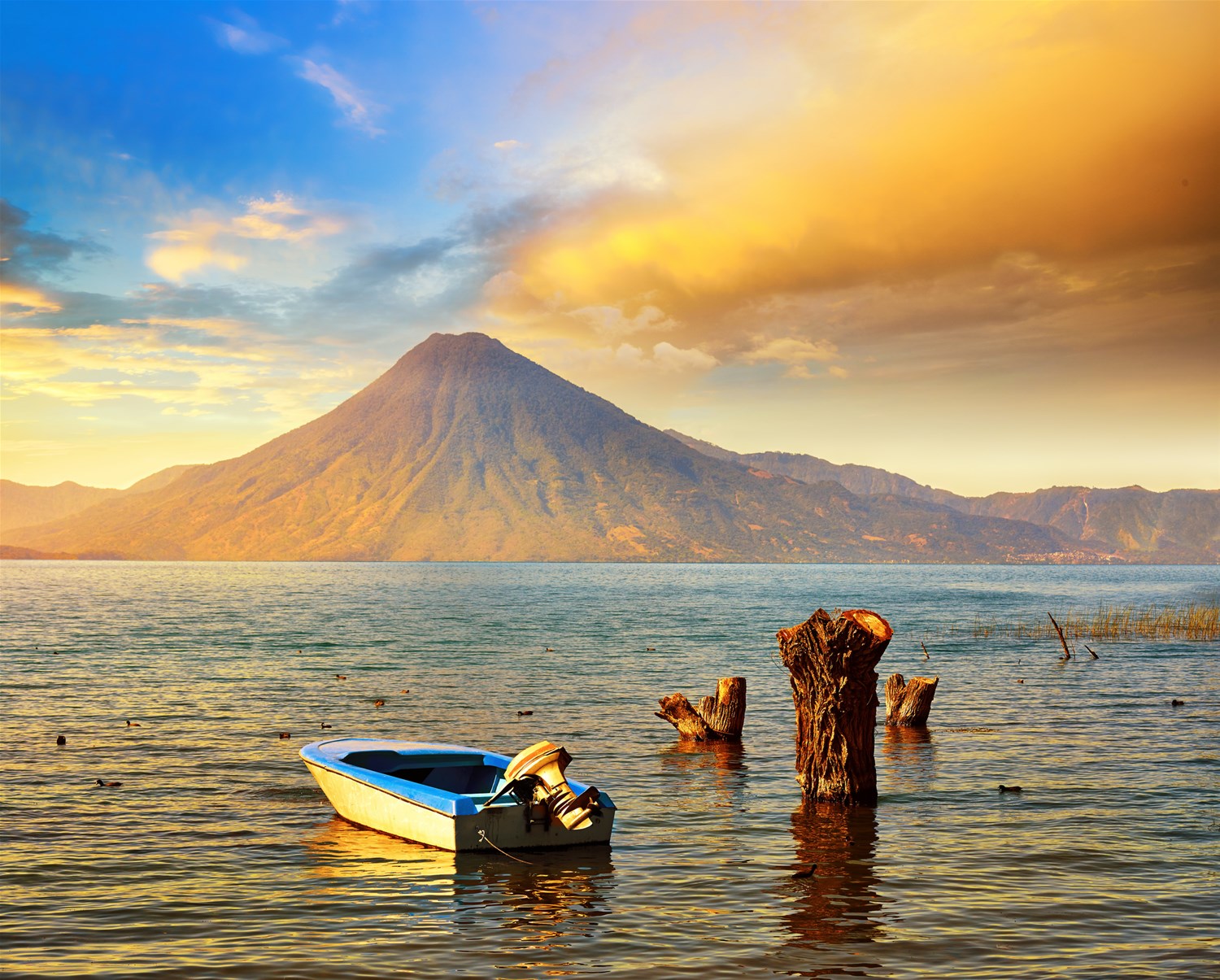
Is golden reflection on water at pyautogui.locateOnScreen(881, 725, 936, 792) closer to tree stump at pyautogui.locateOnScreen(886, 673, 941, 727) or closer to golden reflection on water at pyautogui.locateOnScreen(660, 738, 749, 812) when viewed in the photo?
tree stump at pyautogui.locateOnScreen(886, 673, 941, 727)

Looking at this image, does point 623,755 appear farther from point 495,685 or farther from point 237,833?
point 495,685

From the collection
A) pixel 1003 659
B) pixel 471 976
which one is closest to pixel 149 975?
pixel 471 976

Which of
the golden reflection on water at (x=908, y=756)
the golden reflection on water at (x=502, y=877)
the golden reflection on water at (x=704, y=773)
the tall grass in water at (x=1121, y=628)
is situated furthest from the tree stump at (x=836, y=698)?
the tall grass in water at (x=1121, y=628)

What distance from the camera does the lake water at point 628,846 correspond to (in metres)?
12.5

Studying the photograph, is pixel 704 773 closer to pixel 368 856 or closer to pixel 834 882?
pixel 834 882

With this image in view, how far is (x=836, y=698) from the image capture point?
62.3ft

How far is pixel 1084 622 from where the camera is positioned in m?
82.2

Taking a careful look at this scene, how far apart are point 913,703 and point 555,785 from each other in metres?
17.3

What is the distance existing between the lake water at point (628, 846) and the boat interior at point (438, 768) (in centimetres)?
124

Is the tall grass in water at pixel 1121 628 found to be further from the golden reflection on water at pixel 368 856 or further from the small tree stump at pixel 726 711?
the golden reflection on water at pixel 368 856

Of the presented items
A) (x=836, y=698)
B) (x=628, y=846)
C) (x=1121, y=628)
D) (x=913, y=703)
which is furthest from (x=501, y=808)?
(x=1121, y=628)

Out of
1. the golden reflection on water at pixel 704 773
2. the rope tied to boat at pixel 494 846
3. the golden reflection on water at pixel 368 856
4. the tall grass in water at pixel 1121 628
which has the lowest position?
the tall grass in water at pixel 1121 628

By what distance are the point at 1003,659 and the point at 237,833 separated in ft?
151

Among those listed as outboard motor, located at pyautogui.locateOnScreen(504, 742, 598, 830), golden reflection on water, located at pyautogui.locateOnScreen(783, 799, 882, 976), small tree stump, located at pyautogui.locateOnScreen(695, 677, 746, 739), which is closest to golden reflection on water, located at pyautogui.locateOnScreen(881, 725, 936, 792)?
golden reflection on water, located at pyautogui.locateOnScreen(783, 799, 882, 976)
